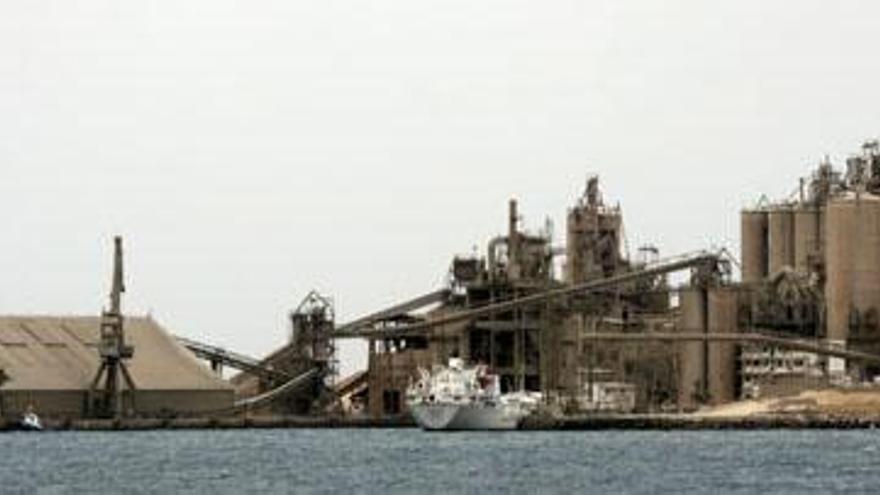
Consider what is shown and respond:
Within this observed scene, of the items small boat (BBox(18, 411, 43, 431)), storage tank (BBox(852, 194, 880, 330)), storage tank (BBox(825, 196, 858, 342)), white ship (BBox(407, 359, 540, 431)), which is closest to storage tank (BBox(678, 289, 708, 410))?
storage tank (BBox(825, 196, 858, 342))

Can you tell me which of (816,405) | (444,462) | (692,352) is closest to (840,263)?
(816,405)

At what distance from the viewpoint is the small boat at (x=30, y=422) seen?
7598 inches

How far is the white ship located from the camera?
186 meters

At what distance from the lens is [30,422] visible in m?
194

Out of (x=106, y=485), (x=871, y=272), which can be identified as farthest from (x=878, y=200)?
(x=106, y=485)

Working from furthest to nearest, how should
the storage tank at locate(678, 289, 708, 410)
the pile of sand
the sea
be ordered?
the storage tank at locate(678, 289, 708, 410)
the pile of sand
the sea

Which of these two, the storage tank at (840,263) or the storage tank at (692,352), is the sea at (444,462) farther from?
the storage tank at (840,263)

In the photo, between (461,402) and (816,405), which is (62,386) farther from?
(816,405)

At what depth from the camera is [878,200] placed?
623 ft

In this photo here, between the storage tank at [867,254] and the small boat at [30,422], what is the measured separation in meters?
53.8

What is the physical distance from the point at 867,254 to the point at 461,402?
91.2ft

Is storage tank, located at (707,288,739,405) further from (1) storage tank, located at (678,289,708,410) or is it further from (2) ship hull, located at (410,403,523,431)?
(2) ship hull, located at (410,403,523,431)

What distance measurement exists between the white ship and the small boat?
25173mm

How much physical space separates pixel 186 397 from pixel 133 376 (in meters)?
3.83
